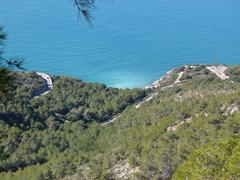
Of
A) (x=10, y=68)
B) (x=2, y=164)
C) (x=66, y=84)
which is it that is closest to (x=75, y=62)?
(x=66, y=84)

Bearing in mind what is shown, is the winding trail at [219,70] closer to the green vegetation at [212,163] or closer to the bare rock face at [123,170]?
the bare rock face at [123,170]

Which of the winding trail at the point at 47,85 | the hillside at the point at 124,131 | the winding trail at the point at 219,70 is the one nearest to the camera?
the hillside at the point at 124,131

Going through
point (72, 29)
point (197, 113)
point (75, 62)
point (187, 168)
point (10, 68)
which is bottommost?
point (187, 168)

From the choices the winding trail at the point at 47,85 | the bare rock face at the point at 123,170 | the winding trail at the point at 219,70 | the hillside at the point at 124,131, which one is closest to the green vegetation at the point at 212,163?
the hillside at the point at 124,131

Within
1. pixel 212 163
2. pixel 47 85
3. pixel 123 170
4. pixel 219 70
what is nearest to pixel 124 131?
pixel 123 170

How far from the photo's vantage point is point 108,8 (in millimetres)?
Result: 49062

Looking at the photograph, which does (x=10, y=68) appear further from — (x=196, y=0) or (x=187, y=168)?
(x=196, y=0)

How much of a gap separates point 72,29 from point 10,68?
1680 inches

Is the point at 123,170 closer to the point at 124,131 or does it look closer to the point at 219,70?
the point at 124,131

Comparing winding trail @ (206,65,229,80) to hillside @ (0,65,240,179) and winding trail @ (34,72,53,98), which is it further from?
winding trail @ (34,72,53,98)

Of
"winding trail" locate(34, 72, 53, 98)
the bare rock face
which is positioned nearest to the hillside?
the bare rock face

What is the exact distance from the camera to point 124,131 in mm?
18328

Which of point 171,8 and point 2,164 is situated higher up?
point 171,8

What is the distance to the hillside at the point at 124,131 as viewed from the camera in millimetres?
11219
